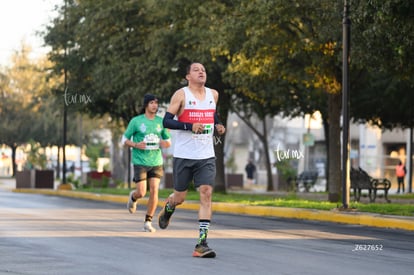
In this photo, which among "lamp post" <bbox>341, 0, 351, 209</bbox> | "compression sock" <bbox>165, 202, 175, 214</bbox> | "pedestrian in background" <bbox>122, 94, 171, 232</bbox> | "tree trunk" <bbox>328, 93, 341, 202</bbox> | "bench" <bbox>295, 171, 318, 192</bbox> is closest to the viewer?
"compression sock" <bbox>165, 202, 175, 214</bbox>

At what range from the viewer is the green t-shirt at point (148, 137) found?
14.9 metres

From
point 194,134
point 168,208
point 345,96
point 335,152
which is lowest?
point 168,208

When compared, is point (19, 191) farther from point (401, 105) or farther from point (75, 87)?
point (401, 105)

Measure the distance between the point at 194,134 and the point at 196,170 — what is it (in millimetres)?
413

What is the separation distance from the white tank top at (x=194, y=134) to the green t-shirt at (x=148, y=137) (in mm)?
3840

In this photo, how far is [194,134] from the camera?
1084 cm

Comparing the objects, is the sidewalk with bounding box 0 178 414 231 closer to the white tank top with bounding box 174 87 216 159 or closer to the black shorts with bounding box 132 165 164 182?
the black shorts with bounding box 132 165 164 182

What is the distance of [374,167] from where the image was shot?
60375 mm

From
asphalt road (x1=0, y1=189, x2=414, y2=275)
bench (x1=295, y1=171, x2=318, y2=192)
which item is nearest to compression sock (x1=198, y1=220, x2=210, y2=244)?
asphalt road (x1=0, y1=189, x2=414, y2=275)

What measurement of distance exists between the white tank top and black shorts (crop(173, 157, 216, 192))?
6cm

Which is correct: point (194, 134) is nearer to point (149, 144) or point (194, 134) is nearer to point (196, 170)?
point (196, 170)

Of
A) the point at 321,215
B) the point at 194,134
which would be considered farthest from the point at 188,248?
the point at 321,215

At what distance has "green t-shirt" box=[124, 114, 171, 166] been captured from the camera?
14852 mm

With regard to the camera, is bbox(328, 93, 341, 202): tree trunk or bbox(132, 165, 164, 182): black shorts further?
bbox(328, 93, 341, 202): tree trunk
